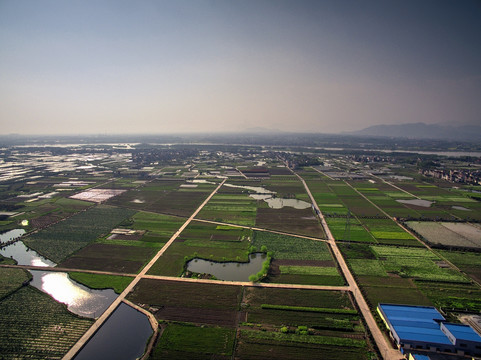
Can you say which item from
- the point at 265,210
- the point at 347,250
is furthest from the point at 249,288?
the point at 265,210

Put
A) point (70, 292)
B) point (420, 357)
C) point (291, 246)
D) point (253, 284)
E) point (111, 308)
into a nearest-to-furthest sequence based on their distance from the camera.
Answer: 1. point (420, 357)
2. point (111, 308)
3. point (70, 292)
4. point (253, 284)
5. point (291, 246)

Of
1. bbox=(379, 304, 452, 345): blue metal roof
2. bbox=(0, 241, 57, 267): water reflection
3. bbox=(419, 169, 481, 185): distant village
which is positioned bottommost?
bbox=(0, 241, 57, 267): water reflection

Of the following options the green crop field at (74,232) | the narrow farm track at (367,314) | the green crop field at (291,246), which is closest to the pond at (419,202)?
the narrow farm track at (367,314)

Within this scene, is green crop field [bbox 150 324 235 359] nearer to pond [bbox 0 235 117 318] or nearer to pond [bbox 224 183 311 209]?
pond [bbox 0 235 117 318]

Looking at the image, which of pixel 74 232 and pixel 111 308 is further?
pixel 74 232

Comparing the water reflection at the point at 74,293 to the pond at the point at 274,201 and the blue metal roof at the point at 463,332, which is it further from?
the pond at the point at 274,201

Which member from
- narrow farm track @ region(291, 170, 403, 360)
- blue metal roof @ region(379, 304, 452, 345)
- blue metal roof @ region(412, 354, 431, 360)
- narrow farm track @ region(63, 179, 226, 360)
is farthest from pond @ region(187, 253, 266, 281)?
blue metal roof @ region(412, 354, 431, 360)

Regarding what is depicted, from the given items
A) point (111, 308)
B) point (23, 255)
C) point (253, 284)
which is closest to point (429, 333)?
point (253, 284)

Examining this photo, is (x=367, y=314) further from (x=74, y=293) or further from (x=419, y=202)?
(x=419, y=202)
